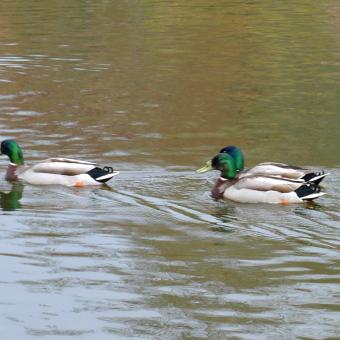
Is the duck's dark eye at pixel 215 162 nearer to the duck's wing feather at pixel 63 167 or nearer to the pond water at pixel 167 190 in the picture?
the pond water at pixel 167 190

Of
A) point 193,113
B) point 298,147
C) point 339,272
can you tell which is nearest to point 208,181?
point 298,147

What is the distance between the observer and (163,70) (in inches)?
932

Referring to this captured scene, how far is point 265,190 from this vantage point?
521 inches

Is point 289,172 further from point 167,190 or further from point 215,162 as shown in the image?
point 167,190

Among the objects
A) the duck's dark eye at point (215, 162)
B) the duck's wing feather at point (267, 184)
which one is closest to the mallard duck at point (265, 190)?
the duck's wing feather at point (267, 184)

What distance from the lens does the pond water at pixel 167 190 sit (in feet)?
30.8

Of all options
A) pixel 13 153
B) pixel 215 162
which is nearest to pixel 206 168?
pixel 215 162

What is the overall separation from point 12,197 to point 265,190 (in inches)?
110

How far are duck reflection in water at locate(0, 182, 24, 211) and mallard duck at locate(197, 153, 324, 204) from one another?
7.05 ft

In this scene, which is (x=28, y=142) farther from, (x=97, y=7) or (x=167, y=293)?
(x=97, y=7)

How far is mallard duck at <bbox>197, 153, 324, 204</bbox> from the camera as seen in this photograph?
13055 millimetres

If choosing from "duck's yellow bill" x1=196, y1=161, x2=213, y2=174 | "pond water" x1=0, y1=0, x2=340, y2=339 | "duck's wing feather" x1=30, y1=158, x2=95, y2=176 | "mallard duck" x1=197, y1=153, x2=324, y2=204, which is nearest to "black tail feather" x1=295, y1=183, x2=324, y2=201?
"mallard duck" x1=197, y1=153, x2=324, y2=204

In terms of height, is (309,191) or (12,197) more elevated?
(309,191)

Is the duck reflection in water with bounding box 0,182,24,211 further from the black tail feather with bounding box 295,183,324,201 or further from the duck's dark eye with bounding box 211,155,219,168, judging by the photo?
the black tail feather with bounding box 295,183,324,201
